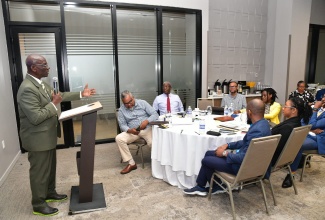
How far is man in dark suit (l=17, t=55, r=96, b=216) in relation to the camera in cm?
232

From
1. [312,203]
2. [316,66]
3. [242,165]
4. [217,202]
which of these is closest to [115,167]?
[217,202]

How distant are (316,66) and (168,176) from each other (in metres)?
7.07

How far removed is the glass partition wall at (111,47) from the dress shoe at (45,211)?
234 cm

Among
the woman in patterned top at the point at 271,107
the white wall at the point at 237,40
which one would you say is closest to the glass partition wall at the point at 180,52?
the white wall at the point at 237,40

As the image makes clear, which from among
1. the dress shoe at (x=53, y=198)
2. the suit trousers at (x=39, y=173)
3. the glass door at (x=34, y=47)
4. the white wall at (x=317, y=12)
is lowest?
the dress shoe at (x=53, y=198)

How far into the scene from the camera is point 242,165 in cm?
222

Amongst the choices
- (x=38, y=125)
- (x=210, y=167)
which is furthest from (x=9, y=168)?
(x=210, y=167)

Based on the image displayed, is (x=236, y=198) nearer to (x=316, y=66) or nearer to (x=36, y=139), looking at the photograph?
(x=36, y=139)

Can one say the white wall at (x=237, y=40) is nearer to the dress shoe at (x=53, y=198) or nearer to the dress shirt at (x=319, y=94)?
the dress shirt at (x=319, y=94)

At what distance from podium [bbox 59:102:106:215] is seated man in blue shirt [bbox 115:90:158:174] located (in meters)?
0.90

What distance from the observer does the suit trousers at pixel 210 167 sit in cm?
249

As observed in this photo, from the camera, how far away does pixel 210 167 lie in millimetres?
2611

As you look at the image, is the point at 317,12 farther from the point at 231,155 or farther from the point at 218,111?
the point at 231,155

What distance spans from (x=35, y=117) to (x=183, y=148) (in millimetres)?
1662
